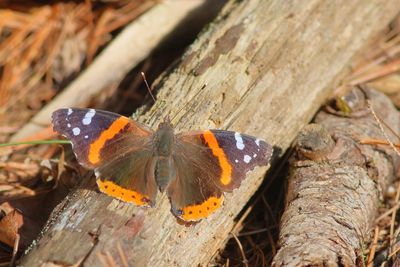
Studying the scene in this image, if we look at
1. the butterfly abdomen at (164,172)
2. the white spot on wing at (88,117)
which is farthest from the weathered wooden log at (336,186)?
the white spot on wing at (88,117)

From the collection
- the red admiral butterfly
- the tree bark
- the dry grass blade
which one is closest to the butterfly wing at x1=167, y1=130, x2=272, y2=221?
the red admiral butterfly

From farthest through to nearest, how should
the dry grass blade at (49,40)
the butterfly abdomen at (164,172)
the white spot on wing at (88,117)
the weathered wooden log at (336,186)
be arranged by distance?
1. the dry grass blade at (49,40)
2. the white spot on wing at (88,117)
3. the butterfly abdomen at (164,172)
4. the weathered wooden log at (336,186)

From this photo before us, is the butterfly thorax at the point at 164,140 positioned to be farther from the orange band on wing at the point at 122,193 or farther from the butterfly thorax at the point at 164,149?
the orange band on wing at the point at 122,193

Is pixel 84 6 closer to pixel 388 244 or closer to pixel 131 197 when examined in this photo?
pixel 131 197

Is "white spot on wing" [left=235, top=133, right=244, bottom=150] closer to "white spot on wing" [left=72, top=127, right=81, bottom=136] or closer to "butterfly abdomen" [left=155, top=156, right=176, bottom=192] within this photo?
"butterfly abdomen" [left=155, top=156, right=176, bottom=192]

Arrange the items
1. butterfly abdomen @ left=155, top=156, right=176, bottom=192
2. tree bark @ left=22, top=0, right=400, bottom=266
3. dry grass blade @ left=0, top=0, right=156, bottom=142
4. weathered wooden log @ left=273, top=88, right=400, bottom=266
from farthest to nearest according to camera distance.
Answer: dry grass blade @ left=0, top=0, right=156, bottom=142 → butterfly abdomen @ left=155, top=156, right=176, bottom=192 → weathered wooden log @ left=273, top=88, right=400, bottom=266 → tree bark @ left=22, top=0, right=400, bottom=266

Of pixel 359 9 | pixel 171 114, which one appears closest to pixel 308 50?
pixel 359 9
